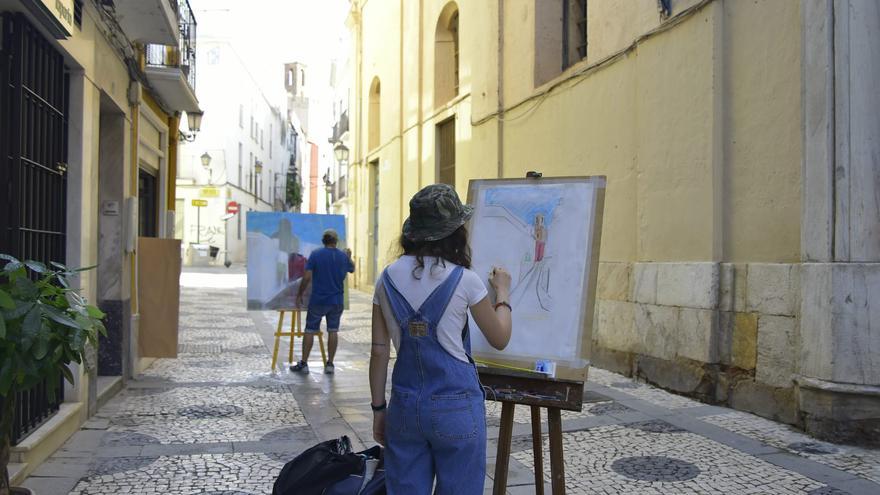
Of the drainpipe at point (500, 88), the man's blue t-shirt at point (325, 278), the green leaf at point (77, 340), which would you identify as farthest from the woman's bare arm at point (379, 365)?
the drainpipe at point (500, 88)

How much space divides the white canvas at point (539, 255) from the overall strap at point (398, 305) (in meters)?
0.90

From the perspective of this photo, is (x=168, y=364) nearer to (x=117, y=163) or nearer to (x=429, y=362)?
(x=117, y=163)

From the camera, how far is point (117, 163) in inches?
278

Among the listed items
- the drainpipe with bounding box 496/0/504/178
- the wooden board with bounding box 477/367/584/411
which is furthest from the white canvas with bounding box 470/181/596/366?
the drainpipe with bounding box 496/0/504/178

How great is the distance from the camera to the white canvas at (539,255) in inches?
136

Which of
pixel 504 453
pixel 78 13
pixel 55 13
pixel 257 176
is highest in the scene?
pixel 257 176

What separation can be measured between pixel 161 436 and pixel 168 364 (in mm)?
3502

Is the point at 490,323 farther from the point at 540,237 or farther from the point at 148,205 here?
the point at 148,205

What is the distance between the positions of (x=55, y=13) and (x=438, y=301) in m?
3.00

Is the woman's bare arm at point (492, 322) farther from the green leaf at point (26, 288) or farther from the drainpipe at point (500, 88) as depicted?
the drainpipe at point (500, 88)

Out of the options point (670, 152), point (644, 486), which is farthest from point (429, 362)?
point (670, 152)

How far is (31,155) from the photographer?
4.71 metres

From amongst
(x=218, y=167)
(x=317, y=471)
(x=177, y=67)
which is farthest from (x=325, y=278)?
(x=218, y=167)

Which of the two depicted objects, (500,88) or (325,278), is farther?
(500,88)
